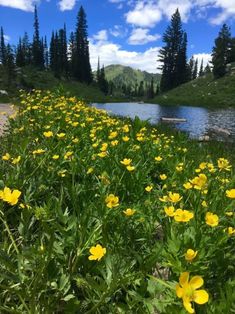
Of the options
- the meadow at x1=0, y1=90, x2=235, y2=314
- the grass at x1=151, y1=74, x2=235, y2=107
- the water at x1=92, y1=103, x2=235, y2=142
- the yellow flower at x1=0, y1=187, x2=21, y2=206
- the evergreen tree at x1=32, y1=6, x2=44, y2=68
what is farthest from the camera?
the evergreen tree at x1=32, y1=6, x2=44, y2=68

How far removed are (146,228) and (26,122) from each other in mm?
4398

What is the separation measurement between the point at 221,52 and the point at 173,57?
20.5 m

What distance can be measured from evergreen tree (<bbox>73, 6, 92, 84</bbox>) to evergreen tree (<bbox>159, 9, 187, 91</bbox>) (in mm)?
19768

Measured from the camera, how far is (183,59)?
98.9m

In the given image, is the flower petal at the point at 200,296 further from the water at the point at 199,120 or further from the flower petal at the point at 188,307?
the water at the point at 199,120

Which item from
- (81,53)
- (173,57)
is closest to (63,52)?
(81,53)

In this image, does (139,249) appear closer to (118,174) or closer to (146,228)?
(146,228)

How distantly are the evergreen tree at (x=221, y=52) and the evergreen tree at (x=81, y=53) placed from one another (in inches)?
1402

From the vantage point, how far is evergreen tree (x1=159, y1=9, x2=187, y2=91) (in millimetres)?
97438

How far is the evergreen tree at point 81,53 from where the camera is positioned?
328ft

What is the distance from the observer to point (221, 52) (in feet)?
260

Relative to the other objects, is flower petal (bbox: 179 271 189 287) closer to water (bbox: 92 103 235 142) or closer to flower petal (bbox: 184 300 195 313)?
flower petal (bbox: 184 300 195 313)

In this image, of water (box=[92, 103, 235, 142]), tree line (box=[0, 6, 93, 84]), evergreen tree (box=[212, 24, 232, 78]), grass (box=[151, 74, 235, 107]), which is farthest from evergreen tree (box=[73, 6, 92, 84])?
water (box=[92, 103, 235, 142])

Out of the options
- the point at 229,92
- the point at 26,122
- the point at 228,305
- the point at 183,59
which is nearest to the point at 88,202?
the point at 228,305
